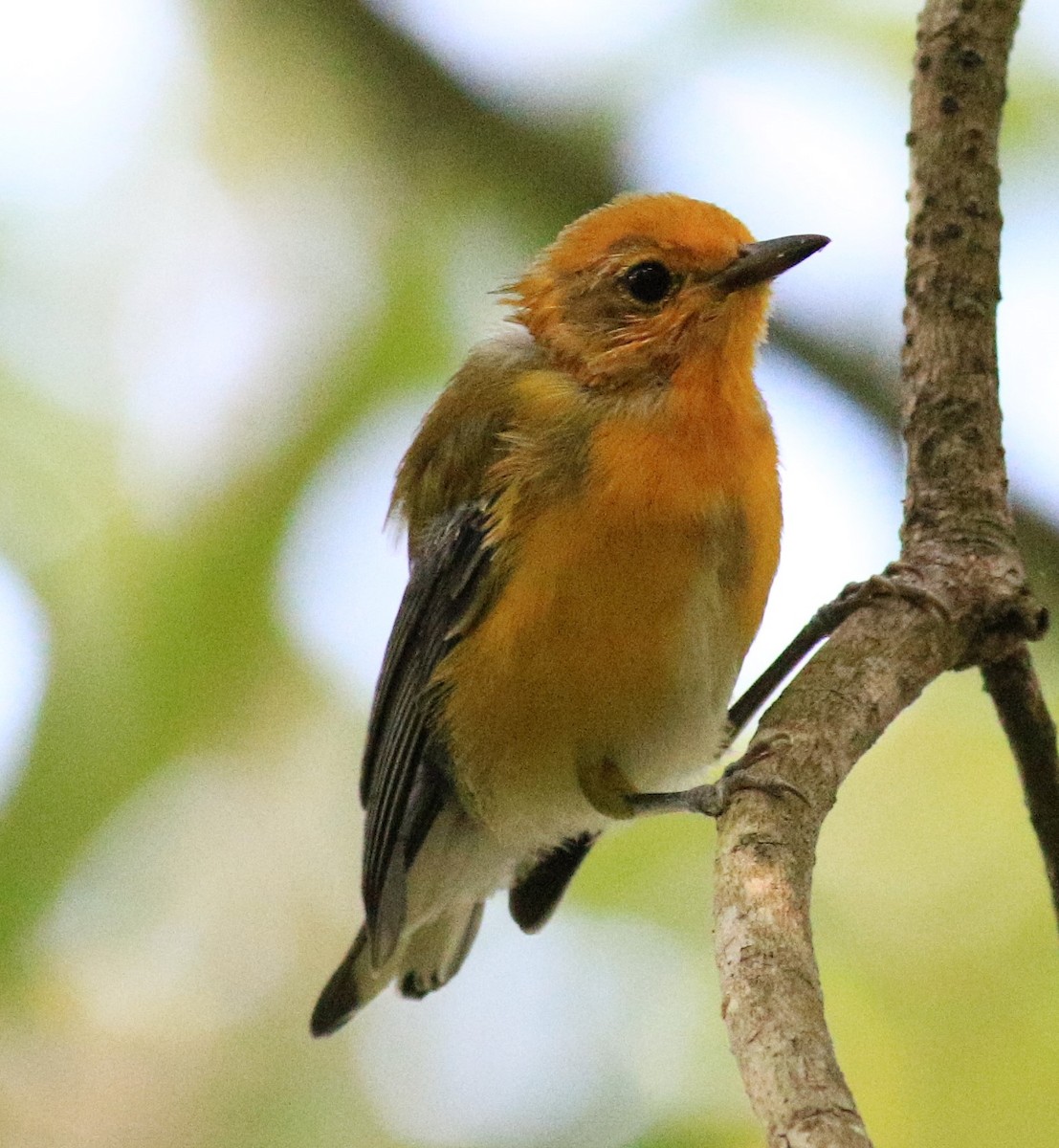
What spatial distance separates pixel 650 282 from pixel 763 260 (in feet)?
1.11

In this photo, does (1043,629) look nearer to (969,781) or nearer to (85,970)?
(969,781)

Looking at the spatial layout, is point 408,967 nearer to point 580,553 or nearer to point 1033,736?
point 580,553

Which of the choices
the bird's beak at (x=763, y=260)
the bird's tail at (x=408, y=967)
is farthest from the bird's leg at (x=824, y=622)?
the bird's tail at (x=408, y=967)

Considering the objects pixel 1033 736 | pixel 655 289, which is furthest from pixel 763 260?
pixel 1033 736

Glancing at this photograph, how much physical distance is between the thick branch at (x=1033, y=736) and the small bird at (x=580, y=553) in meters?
0.76

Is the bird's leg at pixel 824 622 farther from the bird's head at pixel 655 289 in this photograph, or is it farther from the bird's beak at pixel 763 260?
the bird's beak at pixel 763 260

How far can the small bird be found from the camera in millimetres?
3816

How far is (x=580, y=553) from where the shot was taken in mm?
3805

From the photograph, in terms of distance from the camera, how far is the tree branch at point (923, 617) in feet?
7.39

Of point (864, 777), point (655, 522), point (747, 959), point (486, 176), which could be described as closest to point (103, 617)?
point (486, 176)

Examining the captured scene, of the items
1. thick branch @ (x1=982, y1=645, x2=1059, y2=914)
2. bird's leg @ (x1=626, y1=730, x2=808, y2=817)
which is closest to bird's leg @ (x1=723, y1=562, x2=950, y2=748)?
thick branch @ (x1=982, y1=645, x2=1059, y2=914)

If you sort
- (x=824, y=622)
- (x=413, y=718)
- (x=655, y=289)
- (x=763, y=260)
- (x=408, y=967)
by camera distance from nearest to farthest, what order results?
1. (x=824, y=622)
2. (x=763, y=260)
3. (x=655, y=289)
4. (x=413, y=718)
5. (x=408, y=967)

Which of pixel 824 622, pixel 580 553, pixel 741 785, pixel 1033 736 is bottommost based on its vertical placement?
pixel 741 785

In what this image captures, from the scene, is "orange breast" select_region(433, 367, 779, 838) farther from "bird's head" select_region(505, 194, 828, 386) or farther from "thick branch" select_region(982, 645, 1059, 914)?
"thick branch" select_region(982, 645, 1059, 914)
